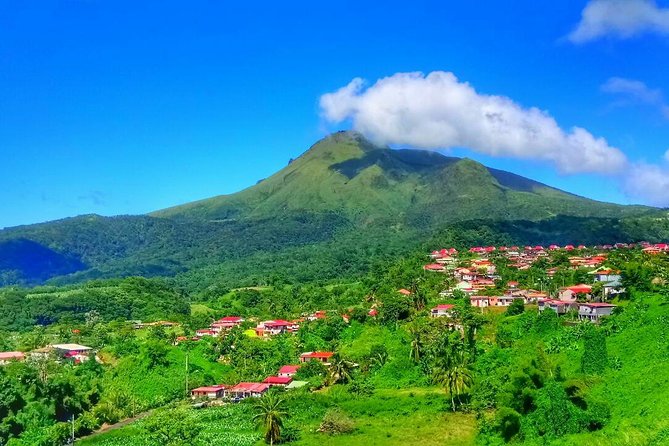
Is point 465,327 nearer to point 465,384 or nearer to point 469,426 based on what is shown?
point 465,384

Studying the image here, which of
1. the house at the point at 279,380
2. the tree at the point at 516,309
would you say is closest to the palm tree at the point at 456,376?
the house at the point at 279,380

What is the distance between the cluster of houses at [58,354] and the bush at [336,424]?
3632 cm

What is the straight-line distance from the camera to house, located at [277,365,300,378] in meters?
63.9

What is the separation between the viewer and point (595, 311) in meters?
59.5

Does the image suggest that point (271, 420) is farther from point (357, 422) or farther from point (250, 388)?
point (250, 388)

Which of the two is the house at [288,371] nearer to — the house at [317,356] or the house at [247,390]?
the house at [317,356]

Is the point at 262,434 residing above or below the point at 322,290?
below

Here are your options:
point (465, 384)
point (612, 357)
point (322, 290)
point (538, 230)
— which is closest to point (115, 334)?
point (322, 290)

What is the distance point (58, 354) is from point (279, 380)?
1188 inches

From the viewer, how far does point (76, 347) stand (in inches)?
3083

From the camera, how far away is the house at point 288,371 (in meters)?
63.9

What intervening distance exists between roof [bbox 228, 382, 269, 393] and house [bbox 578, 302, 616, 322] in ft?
105

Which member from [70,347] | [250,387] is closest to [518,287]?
[250,387]

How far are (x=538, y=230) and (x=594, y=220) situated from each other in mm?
16916
